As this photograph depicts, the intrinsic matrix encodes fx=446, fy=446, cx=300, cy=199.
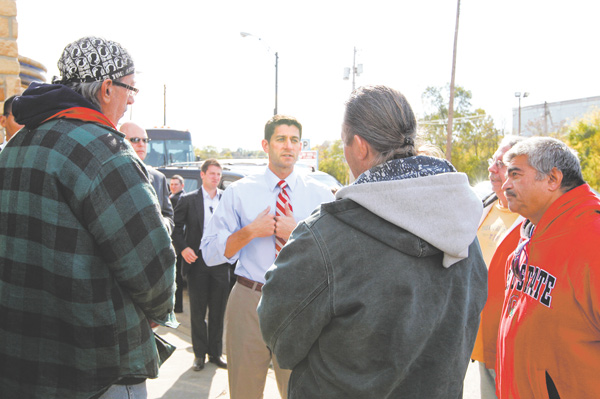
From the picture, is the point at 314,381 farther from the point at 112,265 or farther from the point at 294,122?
the point at 294,122

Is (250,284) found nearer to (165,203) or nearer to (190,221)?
(165,203)

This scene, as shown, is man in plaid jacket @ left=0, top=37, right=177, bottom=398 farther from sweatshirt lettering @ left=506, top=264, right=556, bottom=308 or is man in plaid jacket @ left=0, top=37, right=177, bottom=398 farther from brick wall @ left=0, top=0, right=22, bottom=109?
brick wall @ left=0, top=0, right=22, bottom=109

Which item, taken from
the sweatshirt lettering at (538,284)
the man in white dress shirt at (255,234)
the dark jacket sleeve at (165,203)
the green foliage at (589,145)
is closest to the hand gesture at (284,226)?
the man in white dress shirt at (255,234)

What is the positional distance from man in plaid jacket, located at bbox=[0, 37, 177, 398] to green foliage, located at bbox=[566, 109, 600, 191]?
60.6 ft

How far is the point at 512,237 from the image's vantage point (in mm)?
2939

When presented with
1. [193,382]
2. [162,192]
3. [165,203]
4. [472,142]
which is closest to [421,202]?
[165,203]

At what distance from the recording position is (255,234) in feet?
9.11

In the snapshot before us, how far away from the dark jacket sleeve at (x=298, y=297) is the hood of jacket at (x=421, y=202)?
6.5 inches

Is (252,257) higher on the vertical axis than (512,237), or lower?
lower

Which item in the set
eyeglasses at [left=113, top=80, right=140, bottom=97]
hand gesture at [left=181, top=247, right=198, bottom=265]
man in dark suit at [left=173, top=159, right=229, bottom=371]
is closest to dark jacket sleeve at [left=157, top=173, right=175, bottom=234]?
hand gesture at [left=181, top=247, right=198, bottom=265]

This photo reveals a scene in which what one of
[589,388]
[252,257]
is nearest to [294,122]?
[252,257]

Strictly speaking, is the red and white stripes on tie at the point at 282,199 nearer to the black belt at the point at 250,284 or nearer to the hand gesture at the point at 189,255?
the black belt at the point at 250,284

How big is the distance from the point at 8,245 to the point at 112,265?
A: 37cm

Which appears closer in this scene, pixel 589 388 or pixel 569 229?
pixel 589 388
